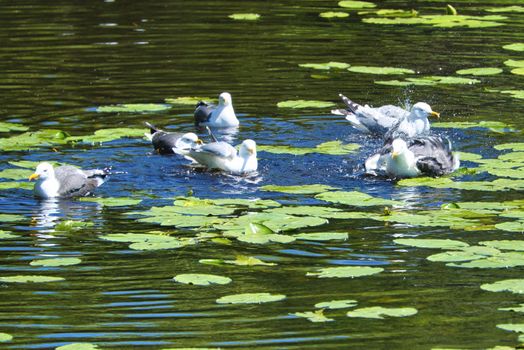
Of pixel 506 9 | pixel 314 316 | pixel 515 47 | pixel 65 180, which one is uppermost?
pixel 506 9

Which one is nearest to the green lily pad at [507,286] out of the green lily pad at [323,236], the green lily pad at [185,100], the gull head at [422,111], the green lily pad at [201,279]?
the green lily pad at [323,236]

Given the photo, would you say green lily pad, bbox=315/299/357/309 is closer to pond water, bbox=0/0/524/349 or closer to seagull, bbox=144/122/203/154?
pond water, bbox=0/0/524/349

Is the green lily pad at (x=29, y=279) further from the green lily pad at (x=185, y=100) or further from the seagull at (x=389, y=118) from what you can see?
the green lily pad at (x=185, y=100)

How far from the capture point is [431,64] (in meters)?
16.4

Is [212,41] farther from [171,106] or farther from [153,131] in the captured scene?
[153,131]

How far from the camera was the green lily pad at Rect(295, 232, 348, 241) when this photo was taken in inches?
378

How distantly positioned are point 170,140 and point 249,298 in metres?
4.71

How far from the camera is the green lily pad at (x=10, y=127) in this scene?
44.2 feet

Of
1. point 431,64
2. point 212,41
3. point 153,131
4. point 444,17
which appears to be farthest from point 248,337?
point 444,17

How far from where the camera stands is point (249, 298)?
8219 millimetres

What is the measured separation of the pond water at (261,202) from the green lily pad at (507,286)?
0.05 metres

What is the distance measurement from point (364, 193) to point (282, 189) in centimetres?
72

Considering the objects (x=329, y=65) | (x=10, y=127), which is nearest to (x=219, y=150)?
(x=10, y=127)

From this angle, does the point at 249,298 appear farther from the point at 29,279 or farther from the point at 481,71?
the point at 481,71
